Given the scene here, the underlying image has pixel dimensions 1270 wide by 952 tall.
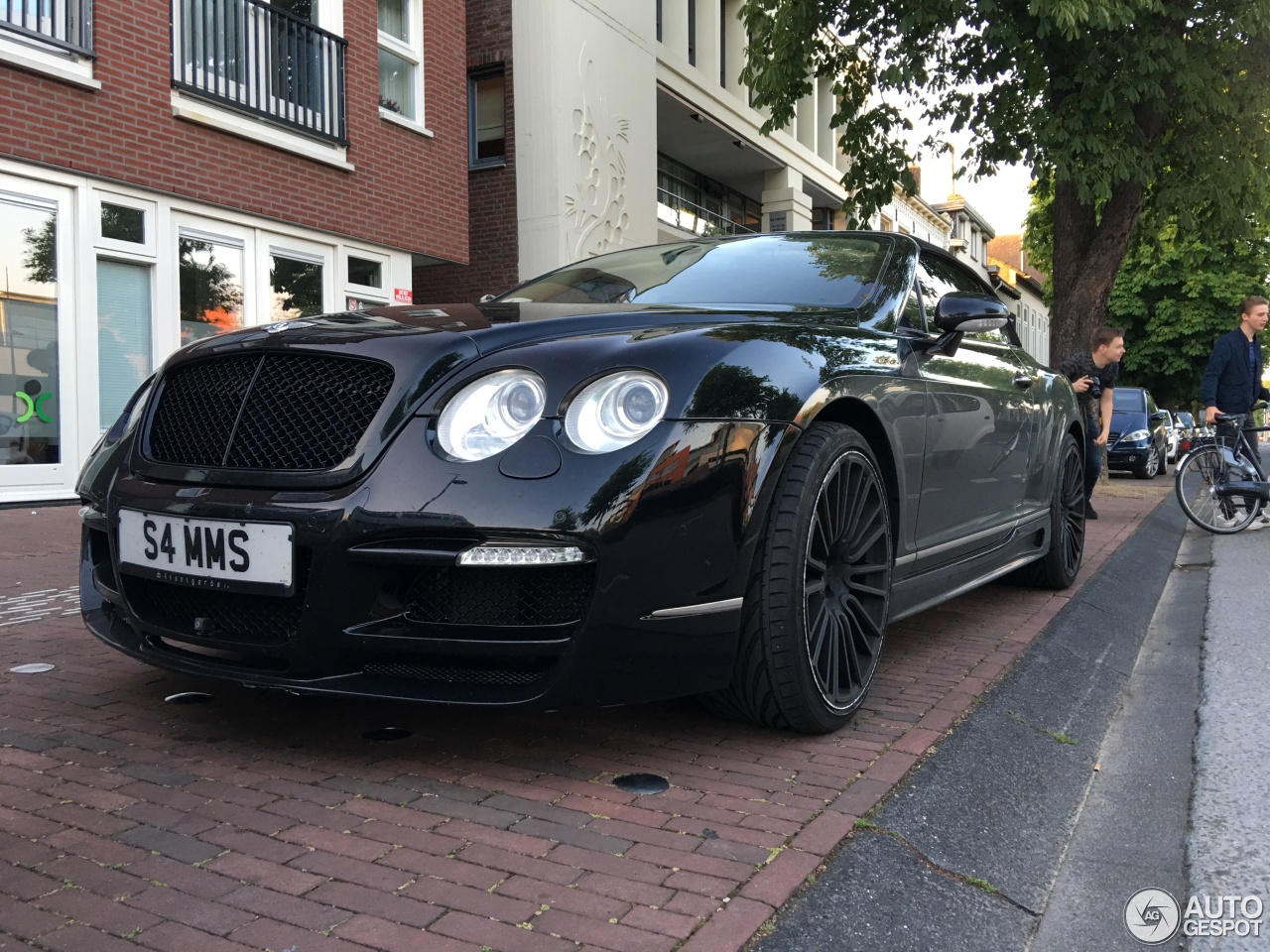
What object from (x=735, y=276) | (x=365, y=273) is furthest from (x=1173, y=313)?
(x=735, y=276)

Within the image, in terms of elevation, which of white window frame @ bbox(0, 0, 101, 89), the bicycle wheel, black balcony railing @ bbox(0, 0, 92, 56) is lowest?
the bicycle wheel

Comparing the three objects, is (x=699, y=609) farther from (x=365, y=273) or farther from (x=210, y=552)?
(x=365, y=273)

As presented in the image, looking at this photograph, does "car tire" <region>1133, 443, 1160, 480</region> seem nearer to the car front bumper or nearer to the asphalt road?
the asphalt road

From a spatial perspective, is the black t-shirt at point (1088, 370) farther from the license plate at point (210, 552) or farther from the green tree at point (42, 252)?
the green tree at point (42, 252)

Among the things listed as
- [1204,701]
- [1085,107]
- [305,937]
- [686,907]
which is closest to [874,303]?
[1204,701]

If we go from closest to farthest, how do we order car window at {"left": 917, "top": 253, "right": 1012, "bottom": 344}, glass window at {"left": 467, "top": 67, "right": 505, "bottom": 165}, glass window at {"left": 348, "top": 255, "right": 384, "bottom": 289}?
car window at {"left": 917, "top": 253, "right": 1012, "bottom": 344}
glass window at {"left": 348, "top": 255, "right": 384, "bottom": 289}
glass window at {"left": 467, "top": 67, "right": 505, "bottom": 165}

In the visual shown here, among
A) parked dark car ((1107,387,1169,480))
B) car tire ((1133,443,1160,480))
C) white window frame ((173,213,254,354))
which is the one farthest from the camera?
car tire ((1133,443,1160,480))

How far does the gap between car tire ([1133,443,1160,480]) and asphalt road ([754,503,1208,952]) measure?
15.6 m

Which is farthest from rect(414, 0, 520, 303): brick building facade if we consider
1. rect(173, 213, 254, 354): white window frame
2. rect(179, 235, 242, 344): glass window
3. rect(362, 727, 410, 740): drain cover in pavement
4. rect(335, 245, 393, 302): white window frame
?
rect(362, 727, 410, 740): drain cover in pavement

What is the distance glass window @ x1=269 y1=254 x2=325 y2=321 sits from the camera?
431 inches

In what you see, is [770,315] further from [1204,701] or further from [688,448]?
[1204,701]

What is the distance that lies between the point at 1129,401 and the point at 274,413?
65.9ft

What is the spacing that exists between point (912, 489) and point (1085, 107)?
34.0ft

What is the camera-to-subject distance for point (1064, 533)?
5.39 m
